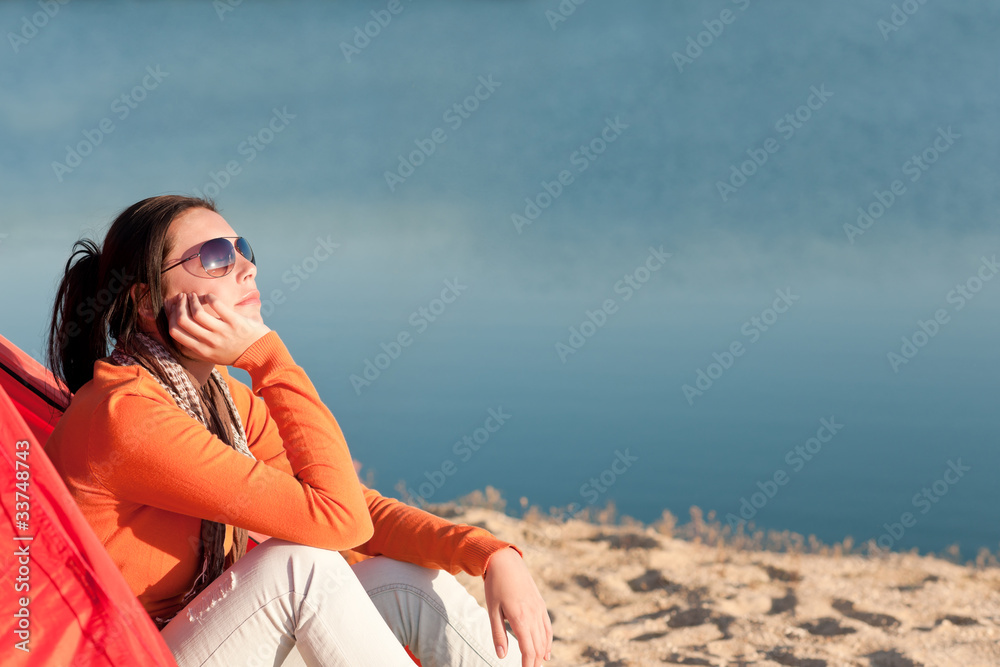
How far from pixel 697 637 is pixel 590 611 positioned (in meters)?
0.59

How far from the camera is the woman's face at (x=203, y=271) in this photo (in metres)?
1.77

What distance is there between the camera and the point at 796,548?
4945 millimetres

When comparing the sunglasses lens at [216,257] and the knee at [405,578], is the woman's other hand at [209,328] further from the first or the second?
the knee at [405,578]

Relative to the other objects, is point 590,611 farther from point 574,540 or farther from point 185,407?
point 185,407

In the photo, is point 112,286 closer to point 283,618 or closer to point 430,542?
point 283,618

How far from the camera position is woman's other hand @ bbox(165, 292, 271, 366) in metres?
1.74

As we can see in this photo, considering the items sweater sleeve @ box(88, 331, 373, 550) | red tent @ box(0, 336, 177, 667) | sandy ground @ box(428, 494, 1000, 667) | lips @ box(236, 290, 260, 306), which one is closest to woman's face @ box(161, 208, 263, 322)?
lips @ box(236, 290, 260, 306)

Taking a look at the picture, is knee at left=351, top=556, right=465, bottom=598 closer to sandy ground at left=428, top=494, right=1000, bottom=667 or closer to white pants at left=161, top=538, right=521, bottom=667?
white pants at left=161, top=538, right=521, bottom=667

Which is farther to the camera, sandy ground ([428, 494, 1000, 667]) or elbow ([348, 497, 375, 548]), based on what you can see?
sandy ground ([428, 494, 1000, 667])

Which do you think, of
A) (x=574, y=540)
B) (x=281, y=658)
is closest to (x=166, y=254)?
(x=281, y=658)

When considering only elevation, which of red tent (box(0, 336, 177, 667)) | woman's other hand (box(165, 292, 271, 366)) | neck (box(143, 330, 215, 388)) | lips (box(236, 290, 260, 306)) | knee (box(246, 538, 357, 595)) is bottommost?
red tent (box(0, 336, 177, 667))

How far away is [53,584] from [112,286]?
2.03 ft

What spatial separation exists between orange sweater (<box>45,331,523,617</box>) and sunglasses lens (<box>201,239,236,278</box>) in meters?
0.18

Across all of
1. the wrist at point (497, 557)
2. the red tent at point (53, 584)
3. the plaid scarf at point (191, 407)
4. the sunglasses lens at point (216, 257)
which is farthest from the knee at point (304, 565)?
the sunglasses lens at point (216, 257)
